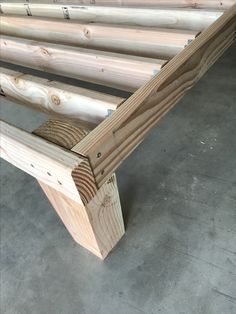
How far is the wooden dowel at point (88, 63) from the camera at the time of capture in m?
0.95

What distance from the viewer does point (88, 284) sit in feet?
3.37

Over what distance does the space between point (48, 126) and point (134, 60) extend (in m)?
0.41

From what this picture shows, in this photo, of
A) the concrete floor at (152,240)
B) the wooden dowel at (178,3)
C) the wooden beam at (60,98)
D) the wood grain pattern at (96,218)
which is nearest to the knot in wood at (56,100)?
the wooden beam at (60,98)

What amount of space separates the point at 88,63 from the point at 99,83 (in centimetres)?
9

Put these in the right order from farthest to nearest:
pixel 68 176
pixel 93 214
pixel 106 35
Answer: pixel 106 35 < pixel 93 214 < pixel 68 176

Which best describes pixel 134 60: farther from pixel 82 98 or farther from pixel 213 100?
pixel 213 100

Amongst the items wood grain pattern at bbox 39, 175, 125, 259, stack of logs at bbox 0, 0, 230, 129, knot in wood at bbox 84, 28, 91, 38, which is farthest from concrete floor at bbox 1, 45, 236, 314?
knot in wood at bbox 84, 28, 91, 38

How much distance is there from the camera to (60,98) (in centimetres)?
92

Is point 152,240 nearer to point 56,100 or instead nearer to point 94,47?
point 56,100

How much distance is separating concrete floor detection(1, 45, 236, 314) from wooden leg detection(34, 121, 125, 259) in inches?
2.6

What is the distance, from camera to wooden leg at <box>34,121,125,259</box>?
78 centimetres

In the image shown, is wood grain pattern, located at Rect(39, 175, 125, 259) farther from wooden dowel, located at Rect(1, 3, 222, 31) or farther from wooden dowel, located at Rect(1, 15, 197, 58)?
wooden dowel, located at Rect(1, 3, 222, 31)

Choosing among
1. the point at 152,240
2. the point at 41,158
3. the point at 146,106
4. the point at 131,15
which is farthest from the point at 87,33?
the point at 152,240

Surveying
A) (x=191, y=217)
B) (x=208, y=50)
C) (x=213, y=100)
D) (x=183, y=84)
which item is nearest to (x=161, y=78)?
(x=183, y=84)
